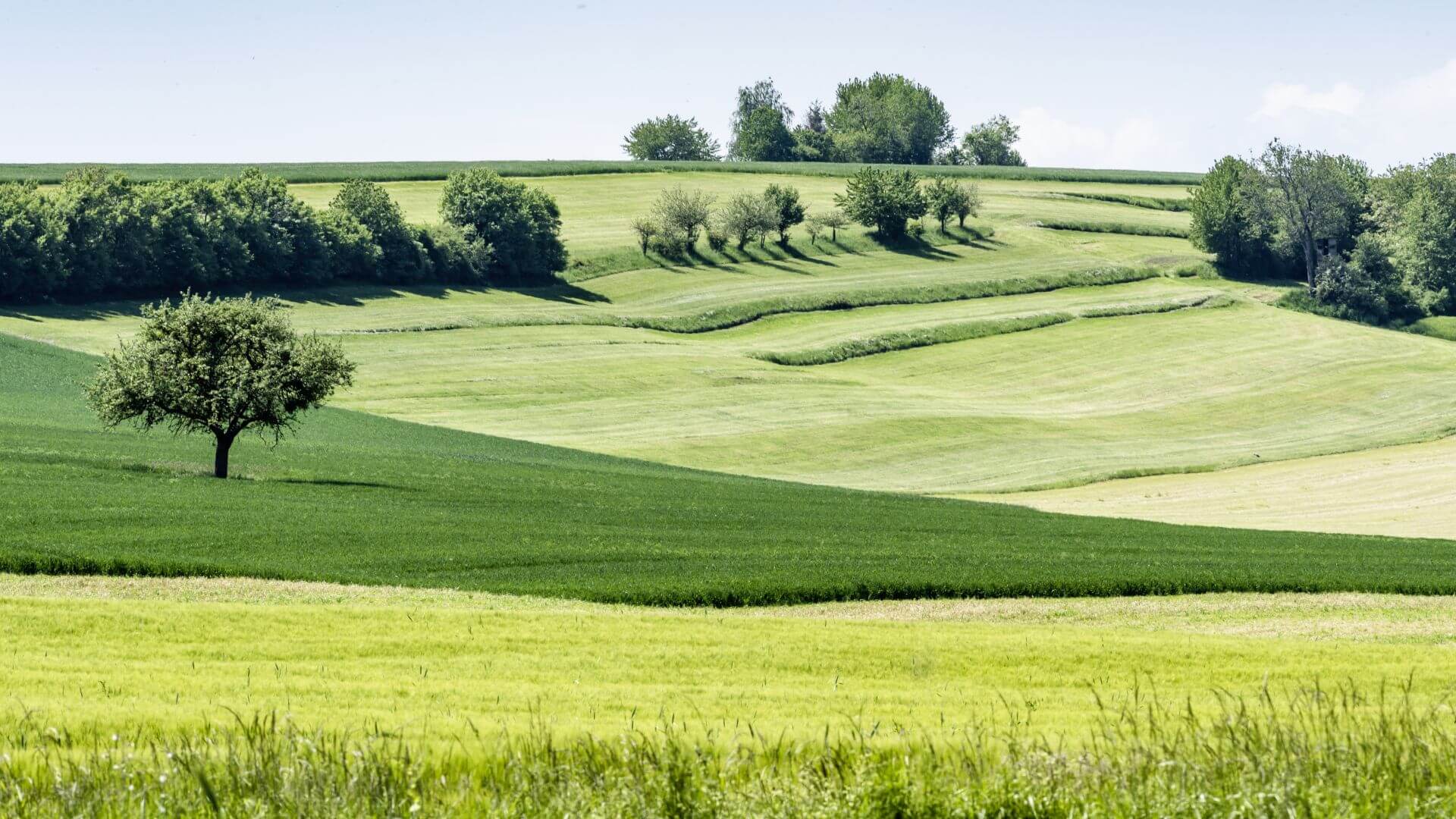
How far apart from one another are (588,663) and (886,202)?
363 ft

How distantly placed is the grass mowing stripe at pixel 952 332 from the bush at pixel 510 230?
91.3ft

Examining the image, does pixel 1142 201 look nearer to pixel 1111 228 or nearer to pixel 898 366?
pixel 1111 228

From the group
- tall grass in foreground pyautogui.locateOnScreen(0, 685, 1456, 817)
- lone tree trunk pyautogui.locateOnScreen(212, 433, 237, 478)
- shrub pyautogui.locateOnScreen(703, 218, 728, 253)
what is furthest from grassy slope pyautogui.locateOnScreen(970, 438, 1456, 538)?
shrub pyautogui.locateOnScreen(703, 218, 728, 253)

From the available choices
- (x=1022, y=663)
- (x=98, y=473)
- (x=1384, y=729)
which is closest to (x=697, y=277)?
(x=98, y=473)

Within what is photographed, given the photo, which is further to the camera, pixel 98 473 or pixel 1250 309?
pixel 1250 309

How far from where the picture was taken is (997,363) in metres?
89.1

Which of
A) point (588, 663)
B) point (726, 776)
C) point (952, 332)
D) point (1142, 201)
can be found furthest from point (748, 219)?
point (726, 776)

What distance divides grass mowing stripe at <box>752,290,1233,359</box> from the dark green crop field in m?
60.6

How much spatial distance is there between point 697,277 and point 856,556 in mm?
77674

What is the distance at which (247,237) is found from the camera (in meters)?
97.2

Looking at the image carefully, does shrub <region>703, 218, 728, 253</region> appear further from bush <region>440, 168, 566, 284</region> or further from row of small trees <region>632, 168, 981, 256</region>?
bush <region>440, 168, 566, 284</region>

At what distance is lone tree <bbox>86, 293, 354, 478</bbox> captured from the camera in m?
45.3

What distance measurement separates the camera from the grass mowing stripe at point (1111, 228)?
132375 mm

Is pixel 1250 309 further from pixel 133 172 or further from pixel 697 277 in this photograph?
pixel 133 172
